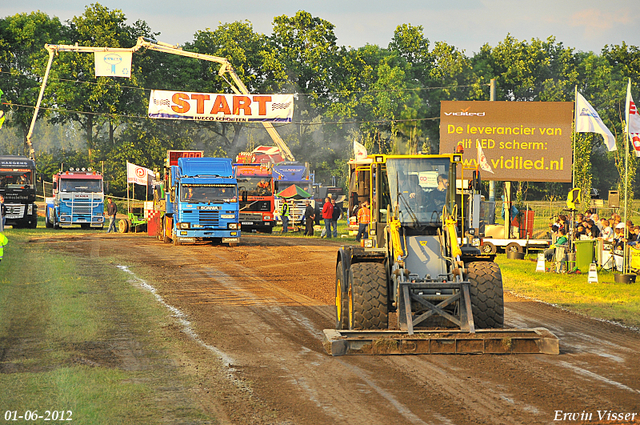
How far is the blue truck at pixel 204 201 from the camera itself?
2866cm

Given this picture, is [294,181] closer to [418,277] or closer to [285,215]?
[285,215]

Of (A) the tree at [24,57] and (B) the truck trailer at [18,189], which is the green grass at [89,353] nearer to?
(B) the truck trailer at [18,189]

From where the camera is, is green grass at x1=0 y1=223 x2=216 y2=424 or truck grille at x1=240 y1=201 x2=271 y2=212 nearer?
green grass at x1=0 y1=223 x2=216 y2=424

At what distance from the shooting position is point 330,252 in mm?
26875

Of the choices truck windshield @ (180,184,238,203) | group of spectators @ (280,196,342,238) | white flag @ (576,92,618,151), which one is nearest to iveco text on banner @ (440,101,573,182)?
white flag @ (576,92,618,151)

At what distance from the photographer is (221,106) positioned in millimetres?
41688

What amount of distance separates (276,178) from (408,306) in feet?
107

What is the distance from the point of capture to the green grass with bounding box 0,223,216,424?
7594 mm

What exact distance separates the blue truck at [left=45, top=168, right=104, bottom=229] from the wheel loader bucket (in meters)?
33.8

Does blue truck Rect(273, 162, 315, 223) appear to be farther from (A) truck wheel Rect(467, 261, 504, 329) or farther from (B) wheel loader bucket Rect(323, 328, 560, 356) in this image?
(B) wheel loader bucket Rect(323, 328, 560, 356)

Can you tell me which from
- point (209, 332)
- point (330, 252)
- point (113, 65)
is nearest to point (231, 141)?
point (113, 65)

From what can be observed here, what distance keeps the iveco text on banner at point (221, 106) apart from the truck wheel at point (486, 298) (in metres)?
32.6

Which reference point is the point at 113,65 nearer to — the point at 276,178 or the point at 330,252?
the point at 276,178

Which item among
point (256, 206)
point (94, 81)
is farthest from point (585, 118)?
point (94, 81)
